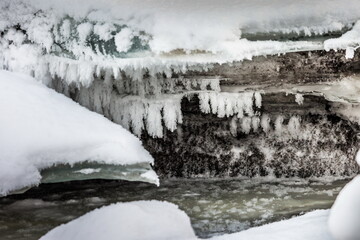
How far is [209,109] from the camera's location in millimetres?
3029

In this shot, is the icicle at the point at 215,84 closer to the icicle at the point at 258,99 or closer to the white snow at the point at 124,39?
the icicle at the point at 258,99

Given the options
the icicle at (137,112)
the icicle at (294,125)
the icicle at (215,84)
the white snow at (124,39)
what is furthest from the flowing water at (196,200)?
the white snow at (124,39)

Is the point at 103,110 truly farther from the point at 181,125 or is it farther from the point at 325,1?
the point at 325,1

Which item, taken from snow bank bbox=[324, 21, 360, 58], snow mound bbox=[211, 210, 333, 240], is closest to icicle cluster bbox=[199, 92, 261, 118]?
snow bank bbox=[324, 21, 360, 58]

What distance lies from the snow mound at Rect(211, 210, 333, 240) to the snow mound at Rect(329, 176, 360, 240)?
105mm

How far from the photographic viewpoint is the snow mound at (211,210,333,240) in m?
1.72

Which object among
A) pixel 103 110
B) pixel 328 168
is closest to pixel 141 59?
pixel 103 110

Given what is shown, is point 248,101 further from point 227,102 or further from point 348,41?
point 348,41

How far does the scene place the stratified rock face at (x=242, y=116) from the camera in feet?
9.24

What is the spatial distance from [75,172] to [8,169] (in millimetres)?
269

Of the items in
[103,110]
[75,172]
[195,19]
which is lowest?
[75,172]

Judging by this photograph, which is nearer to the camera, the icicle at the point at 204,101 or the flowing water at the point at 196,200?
the flowing water at the point at 196,200

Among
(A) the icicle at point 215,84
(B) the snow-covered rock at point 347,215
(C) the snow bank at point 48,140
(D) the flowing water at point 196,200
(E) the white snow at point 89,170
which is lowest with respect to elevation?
(D) the flowing water at point 196,200

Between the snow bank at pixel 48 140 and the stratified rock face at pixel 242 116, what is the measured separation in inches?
18.9
